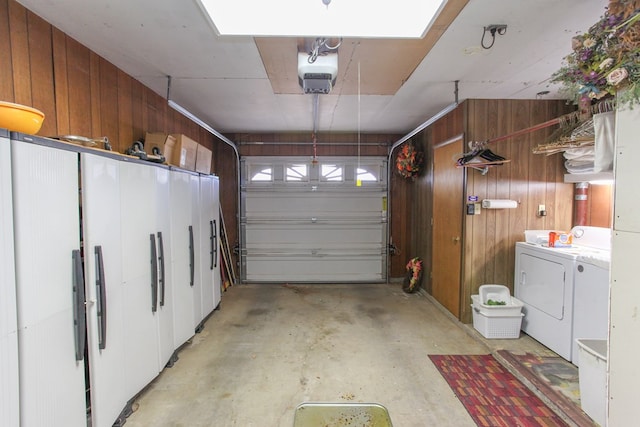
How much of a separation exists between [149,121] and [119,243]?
1659 millimetres

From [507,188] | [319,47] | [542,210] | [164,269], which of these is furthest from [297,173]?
[542,210]

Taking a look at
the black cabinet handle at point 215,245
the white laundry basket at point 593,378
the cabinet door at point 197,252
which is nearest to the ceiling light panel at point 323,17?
the cabinet door at point 197,252

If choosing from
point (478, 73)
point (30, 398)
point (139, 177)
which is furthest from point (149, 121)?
point (478, 73)

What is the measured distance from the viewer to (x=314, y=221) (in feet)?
16.3

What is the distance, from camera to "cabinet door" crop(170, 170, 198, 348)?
2568 mm

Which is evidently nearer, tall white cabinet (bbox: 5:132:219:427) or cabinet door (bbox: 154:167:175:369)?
tall white cabinet (bbox: 5:132:219:427)

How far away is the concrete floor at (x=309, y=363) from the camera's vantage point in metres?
1.96

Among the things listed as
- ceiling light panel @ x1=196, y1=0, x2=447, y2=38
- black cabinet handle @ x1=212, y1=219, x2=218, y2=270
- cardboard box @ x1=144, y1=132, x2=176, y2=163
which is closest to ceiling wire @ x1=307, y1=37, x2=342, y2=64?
ceiling light panel @ x1=196, y1=0, x2=447, y2=38

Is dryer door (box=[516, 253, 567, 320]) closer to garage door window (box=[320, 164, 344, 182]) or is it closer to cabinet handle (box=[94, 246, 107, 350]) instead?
garage door window (box=[320, 164, 344, 182])

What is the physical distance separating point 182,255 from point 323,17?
2.32 meters

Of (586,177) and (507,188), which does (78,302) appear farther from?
(586,177)

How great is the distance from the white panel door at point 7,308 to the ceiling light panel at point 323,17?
1128 mm

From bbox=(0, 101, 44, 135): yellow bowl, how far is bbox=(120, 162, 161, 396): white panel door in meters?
0.55

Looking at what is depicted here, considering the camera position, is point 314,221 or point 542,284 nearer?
point 542,284
